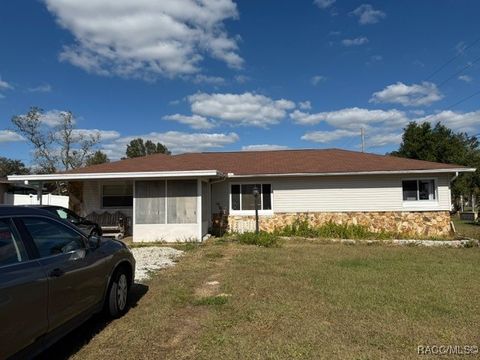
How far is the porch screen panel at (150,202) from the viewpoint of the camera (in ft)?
49.6

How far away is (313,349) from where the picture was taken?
4.63 m

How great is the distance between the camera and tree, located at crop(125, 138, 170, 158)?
58.3 meters

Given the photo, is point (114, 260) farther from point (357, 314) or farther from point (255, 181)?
point (255, 181)

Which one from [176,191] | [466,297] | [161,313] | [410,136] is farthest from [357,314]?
[410,136]

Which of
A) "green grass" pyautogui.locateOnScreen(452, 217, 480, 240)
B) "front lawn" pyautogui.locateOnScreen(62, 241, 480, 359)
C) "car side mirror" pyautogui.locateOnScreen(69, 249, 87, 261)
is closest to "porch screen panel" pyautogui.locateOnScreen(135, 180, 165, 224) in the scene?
"front lawn" pyautogui.locateOnScreen(62, 241, 480, 359)

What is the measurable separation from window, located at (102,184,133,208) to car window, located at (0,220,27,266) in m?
14.1

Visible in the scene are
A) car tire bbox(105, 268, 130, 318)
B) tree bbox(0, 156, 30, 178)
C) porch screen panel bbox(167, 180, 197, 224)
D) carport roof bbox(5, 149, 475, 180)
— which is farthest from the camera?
tree bbox(0, 156, 30, 178)

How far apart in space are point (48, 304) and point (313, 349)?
9.43ft

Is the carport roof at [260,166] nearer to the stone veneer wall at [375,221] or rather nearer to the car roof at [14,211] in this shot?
the stone veneer wall at [375,221]

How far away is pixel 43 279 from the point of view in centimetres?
404

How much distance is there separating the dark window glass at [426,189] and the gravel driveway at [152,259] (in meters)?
10.5

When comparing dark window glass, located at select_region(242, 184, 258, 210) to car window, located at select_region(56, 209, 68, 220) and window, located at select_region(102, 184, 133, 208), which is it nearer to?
window, located at select_region(102, 184, 133, 208)

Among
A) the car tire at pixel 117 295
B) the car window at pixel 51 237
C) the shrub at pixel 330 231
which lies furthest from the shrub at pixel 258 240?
the car window at pixel 51 237

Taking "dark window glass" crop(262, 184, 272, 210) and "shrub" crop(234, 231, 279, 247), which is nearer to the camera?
"shrub" crop(234, 231, 279, 247)
